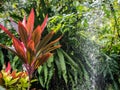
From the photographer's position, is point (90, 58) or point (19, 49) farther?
point (90, 58)

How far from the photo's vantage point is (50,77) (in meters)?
2.51

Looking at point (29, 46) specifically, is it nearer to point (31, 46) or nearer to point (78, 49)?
point (31, 46)

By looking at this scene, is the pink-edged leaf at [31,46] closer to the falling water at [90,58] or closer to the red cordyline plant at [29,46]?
the red cordyline plant at [29,46]

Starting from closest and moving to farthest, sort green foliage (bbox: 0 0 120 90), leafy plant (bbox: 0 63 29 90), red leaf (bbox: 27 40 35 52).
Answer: red leaf (bbox: 27 40 35 52)
leafy plant (bbox: 0 63 29 90)
green foliage (bbox: 0 0 120 90)

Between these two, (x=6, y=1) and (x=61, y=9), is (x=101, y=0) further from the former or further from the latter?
(x=6, y=1)

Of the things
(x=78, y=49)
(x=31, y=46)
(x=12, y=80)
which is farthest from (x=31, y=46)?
(x=78, y=49)

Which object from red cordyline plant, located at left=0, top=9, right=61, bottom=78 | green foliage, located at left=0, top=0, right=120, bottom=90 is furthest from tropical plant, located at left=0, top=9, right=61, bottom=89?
green foliage, located at left=0, top=0, right=120, bottom=90

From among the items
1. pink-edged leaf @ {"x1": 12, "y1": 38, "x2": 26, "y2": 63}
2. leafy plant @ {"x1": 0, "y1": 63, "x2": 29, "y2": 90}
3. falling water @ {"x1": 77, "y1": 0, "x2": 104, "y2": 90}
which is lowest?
falling water @ {"x1": 77, "y1": 0, "x2": 104, "y2": 90}

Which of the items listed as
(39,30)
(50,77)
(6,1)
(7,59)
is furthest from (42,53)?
(6,1)

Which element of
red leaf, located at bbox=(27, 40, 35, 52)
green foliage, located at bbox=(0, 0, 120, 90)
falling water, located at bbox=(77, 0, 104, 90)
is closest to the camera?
red leaf, located at bbox=(27, 40, 35, 52)

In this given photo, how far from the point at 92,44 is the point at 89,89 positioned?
50 centimetres

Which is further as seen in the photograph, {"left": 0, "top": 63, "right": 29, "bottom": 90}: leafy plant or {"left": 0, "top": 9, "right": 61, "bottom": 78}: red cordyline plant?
{"left": 0, "top": 63, "right": 29, "bottom": 90}: leafy plant

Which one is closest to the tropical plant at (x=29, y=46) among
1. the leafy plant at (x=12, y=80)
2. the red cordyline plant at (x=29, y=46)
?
the red cordyline plant at (x=29, y=46)

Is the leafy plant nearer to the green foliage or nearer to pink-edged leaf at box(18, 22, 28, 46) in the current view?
pink-edged leaf at box(18, 22, 28, 46)
